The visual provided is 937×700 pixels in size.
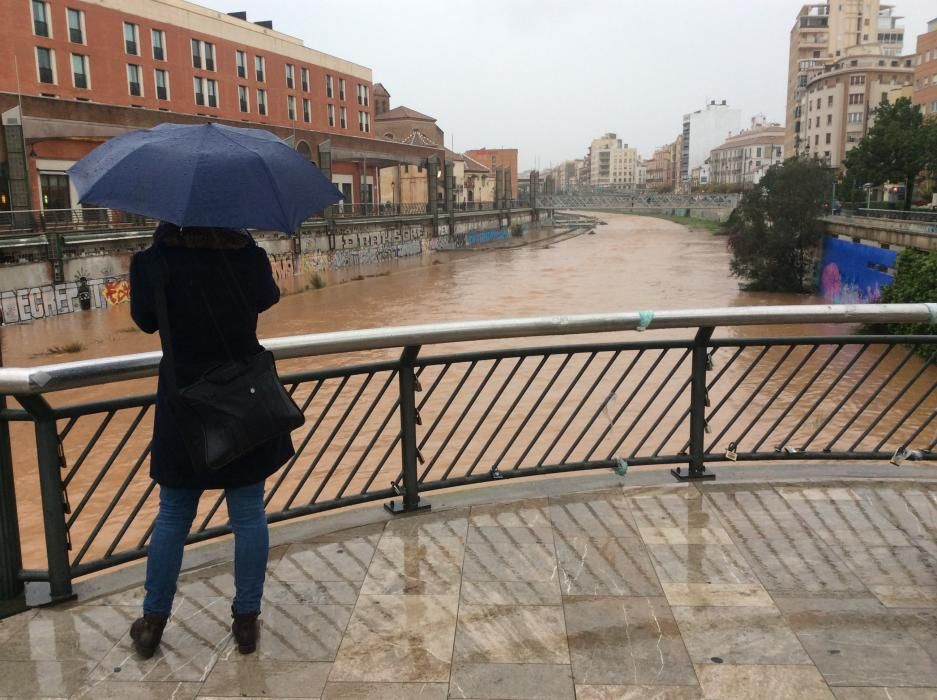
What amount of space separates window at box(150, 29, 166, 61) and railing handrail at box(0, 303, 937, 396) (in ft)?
143

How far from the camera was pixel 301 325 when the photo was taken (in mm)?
27172

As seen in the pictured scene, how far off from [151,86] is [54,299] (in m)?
20.1

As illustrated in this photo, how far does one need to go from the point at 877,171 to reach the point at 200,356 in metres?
50.5

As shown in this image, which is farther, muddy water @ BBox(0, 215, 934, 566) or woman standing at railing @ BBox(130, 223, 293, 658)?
muddy water @ BBox(0, 215, 934, 566)

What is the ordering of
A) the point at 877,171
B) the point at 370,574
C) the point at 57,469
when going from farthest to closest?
the point at 877,171 < the point at 370,574 < the point at 57,469

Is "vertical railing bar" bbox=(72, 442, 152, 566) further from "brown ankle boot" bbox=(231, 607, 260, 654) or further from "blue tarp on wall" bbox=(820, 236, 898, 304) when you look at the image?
"blue tarp on wall" bbox=(820, 236, 898, 304)

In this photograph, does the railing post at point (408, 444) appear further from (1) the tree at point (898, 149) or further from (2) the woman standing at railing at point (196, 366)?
(1) the tree at point (898, 149)

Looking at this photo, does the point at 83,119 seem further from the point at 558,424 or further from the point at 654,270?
the point at 654,270

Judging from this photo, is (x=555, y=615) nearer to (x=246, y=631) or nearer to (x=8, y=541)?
(x=246, y=631)

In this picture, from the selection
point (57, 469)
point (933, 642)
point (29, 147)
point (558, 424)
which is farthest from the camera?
point (29, 147)

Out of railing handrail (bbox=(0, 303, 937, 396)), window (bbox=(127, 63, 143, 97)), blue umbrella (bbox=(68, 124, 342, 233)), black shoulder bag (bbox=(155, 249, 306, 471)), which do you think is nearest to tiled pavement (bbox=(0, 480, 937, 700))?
black shoulder bag (bbox=(155, 249, 306, 471))

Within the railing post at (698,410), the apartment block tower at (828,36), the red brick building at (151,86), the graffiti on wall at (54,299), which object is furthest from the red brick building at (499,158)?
the railing post at (698,410)

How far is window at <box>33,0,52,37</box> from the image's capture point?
34844 millimetres

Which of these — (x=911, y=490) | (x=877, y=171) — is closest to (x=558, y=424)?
(x=911, y=490)
